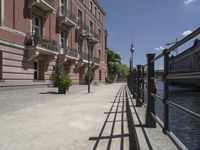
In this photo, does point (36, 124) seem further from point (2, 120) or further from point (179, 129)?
point (179, 129)

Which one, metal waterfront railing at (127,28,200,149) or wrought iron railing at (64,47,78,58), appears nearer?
metal waterfront railing at (127,28,200,149)

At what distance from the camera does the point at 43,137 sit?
507 centimetres

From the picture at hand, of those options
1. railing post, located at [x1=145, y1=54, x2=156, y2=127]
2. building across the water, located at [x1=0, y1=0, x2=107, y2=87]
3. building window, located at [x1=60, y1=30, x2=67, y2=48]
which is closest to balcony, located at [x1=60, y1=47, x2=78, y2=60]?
building across the water, located at [x1=0, y1=0, x2=107, y2=87]

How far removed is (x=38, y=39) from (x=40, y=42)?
459 millimetres

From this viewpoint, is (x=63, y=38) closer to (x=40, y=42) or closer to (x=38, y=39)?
(x=40, y=42)

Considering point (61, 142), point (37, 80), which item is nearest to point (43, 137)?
point (61, 142)

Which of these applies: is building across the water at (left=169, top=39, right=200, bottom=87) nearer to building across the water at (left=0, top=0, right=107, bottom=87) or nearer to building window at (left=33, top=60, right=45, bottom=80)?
building across the water at (left=0, top=0, right=107, bottom=87)

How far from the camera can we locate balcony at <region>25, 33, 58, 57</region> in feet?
61.4

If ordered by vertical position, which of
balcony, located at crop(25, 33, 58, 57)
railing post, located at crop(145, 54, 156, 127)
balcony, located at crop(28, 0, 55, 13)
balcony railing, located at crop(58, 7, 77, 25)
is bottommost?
railing post, located at crop(145, 54, 156, 127)

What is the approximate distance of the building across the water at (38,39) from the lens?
1642cm

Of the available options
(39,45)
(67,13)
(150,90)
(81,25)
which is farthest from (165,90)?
(81,25)

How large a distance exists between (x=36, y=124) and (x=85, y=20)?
31137 mm

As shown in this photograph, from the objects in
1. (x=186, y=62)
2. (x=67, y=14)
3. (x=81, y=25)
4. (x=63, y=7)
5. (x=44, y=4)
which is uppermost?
(x=63, y=7)

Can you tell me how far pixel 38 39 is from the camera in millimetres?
19828
